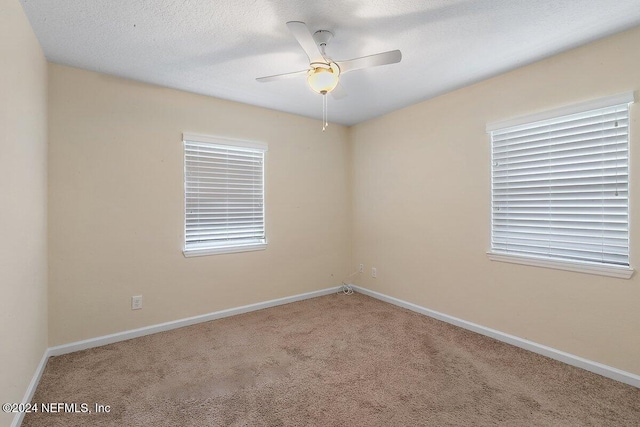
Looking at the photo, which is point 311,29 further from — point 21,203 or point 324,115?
point 21,203

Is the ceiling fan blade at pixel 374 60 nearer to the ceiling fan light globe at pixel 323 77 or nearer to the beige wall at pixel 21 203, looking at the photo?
the ceiling fan light globe at pixel 323 77

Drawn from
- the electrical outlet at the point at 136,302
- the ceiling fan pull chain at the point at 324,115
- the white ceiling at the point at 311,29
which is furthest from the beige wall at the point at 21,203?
the ceiling fan pull chain at the point at 324,115

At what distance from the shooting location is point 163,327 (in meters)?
2.94

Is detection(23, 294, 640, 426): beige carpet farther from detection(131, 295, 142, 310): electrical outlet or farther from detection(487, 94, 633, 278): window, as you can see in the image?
detection(487, 94, 633, 278): window

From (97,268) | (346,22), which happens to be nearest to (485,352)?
(346,22)

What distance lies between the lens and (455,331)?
2.92m

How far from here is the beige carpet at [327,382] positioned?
1751mm

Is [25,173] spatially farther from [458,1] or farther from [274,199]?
[458,1]

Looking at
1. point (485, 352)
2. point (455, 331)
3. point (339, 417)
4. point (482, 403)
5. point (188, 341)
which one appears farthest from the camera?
point (455, 331)

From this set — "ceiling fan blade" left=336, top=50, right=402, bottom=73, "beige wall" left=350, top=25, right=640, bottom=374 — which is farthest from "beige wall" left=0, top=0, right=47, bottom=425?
"beige wall" left=350, top=25, right=640, bottom=374

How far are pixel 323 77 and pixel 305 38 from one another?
0.26 metres

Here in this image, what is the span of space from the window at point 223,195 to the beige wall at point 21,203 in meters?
1.13

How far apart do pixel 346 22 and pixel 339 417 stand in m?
2.45

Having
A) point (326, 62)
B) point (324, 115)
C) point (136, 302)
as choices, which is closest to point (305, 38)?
point (326, 62)
